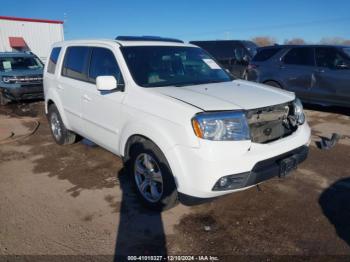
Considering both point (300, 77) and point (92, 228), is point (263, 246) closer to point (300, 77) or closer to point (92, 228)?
point (92, 228)

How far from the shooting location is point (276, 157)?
301 centimetres

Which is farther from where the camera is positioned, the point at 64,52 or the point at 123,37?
the point at 64,52

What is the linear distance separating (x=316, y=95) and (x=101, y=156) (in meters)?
5.46

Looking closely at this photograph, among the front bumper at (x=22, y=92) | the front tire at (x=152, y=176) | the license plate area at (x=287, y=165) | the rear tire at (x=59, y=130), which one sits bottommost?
the front bumper at (x=22, y=92)

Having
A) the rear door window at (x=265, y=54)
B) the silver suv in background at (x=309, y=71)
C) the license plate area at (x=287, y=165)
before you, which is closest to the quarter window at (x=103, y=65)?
the license plate area at (x=287, y=165)

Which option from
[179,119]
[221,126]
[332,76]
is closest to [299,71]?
[332,76]

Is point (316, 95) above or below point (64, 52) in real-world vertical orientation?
below

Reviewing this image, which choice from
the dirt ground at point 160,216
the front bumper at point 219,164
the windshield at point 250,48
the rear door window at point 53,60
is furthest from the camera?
the windshield at point 250,48

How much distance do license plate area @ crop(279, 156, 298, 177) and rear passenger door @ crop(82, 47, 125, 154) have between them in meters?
1.82

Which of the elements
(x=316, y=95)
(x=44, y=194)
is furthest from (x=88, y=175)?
(x=316, y=95)

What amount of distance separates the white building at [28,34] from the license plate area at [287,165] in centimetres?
2238

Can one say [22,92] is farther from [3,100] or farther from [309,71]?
[309,71]

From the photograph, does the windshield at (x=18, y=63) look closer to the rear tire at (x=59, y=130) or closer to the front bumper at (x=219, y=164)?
the rear tire at (x=59, y=130)

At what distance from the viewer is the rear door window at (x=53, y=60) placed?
17.4ft
